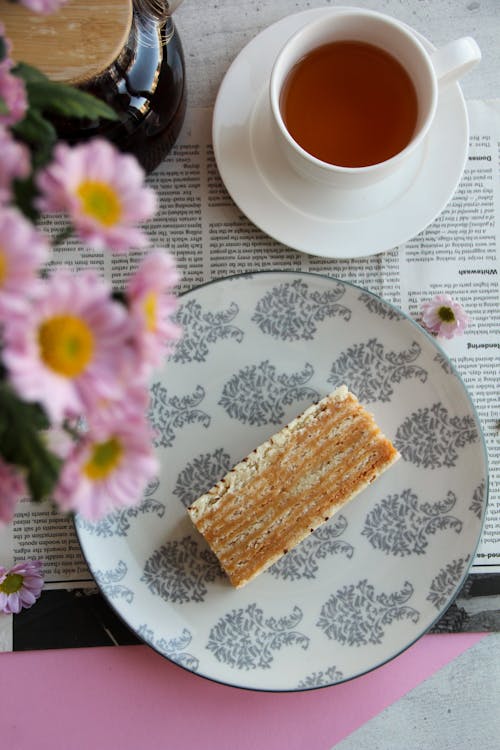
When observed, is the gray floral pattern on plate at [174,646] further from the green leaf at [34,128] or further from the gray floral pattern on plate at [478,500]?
the green leaf at [34,128]

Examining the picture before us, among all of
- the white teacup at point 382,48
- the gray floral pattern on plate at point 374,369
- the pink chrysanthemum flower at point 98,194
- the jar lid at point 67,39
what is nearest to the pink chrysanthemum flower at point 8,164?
the pink chrysanthemum flower at point 98,194

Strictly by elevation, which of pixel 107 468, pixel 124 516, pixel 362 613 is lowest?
pixel 362 613

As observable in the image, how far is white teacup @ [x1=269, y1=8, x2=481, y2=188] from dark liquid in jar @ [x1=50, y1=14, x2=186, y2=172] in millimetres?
111

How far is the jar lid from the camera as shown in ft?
2.15

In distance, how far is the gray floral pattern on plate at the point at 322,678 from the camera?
824 mm

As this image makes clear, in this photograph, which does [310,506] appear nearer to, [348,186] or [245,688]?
[245,688]

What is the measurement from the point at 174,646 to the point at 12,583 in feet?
0.65

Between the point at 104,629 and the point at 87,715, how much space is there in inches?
4.0

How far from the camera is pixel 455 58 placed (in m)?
0.78

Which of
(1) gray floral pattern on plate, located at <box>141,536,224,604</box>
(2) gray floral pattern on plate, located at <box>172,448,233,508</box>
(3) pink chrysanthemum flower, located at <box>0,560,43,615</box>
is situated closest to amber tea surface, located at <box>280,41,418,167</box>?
(2) gray floral pattern on plate, located at <box>172,448,233,508</box>

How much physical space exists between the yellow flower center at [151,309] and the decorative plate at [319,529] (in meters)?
0.42

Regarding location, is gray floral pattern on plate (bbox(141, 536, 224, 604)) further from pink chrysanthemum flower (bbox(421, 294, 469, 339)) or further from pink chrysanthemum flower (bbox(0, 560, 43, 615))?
pink chrysanthemum flower (bbox(421, 294, 469, 339))

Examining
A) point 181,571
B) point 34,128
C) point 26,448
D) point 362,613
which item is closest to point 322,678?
point 362,613

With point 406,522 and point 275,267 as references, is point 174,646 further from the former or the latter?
point 275,267
